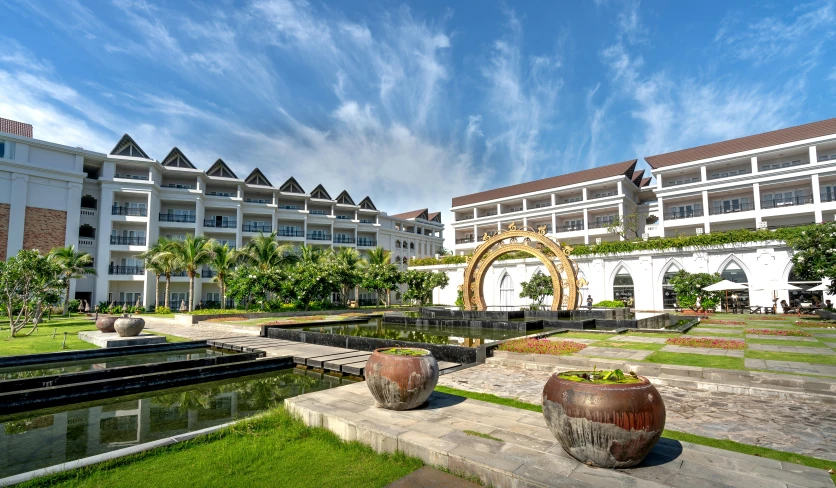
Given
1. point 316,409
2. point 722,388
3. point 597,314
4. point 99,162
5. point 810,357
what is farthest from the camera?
point 99,162

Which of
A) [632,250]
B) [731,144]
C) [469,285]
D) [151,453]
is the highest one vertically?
[731,144]

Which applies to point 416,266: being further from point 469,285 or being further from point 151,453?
point 151,453

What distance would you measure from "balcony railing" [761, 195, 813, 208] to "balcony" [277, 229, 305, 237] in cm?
4885

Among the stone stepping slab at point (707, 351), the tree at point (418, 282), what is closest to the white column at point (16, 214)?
the tree at point (418, 282)

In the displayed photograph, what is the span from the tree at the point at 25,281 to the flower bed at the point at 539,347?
19.6 m

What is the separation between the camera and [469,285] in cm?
2731

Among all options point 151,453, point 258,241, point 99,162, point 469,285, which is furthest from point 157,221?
point 151,453

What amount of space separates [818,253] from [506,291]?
88.0 feet

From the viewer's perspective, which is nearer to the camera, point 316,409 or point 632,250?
point 316,409

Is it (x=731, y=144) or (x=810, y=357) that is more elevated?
(x=731, y=144)

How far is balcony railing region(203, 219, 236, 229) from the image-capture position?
152 ft

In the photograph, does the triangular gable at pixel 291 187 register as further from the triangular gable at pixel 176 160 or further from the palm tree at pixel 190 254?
the palm tree at pixel 190 254

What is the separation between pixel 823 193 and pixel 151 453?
162 ft

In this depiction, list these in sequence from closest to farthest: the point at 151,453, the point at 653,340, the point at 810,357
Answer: the point at 151,453 → the point at 810,357 → the point at 653,340
